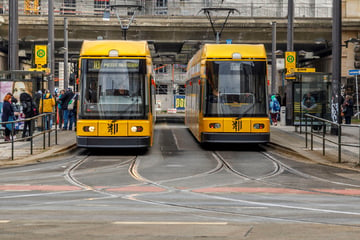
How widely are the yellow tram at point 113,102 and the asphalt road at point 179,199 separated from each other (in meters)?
0.54

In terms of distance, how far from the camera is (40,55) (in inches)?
1025

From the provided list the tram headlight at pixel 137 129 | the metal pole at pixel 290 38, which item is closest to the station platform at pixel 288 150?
the tram headlight at pixel 137 129

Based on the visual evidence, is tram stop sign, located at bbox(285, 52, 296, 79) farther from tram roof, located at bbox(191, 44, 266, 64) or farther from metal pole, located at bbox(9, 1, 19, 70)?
metal pole, located at bbox(9, 1, 19, 70)

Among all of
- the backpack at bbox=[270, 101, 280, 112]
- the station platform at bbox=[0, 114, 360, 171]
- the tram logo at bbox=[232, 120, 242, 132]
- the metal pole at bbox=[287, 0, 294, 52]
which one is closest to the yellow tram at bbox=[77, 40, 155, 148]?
the station platform at bbox=[0, 114, 360, 171]

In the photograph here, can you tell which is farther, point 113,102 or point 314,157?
point 113,102

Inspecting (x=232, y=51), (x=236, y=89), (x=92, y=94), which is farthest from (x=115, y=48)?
(x=236, y=89)

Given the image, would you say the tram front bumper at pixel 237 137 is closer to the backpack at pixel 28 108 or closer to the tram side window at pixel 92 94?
the tram side window at pixel 92 94

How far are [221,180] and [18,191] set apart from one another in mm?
3918

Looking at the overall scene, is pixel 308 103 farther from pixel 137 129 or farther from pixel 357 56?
pixel 357 56

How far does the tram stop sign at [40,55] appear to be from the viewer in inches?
1022

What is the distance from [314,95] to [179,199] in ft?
56.8

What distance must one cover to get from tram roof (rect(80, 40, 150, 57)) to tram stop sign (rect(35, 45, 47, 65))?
663cm

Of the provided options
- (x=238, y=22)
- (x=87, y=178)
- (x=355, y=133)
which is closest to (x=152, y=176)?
(x=87, y=178)

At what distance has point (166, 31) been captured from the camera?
46.1m
